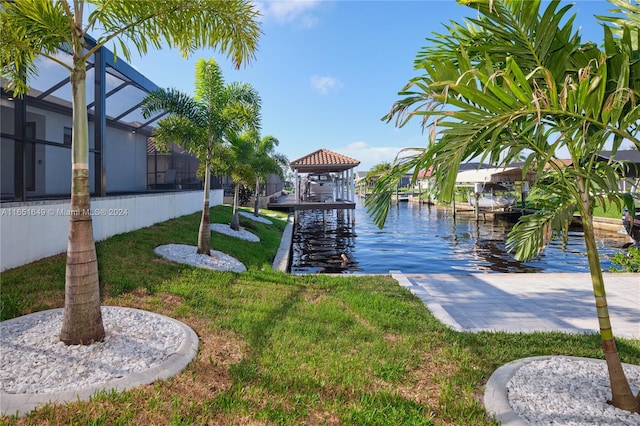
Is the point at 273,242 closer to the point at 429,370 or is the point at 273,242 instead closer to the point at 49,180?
the point at 49,180

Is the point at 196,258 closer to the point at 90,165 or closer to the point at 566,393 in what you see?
the point at 90,165

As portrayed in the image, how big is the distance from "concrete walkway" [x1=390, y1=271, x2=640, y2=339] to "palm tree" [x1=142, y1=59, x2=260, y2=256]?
6.35 meters

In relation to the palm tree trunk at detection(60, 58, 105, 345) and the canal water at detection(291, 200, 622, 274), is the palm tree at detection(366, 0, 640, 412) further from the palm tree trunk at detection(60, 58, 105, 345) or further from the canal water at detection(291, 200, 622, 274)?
the canal water at detection(291, 200, 622, 274)

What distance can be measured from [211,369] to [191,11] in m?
4.53

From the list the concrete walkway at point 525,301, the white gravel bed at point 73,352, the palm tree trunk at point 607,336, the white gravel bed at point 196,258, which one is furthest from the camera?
the white gravel bed at point 196,258

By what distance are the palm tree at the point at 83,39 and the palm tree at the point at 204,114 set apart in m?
4.66

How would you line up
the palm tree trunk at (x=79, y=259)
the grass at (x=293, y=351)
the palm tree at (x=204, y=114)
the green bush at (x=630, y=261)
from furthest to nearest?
the green bush at (x=630, y=261) < the palm tree at (x=204, y=114) < the palm tree trunk at (x=79, y=259) < the grass at (x=293, y=351)

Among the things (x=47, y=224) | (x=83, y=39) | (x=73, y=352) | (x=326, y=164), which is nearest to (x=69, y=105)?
(x=47, y=224)

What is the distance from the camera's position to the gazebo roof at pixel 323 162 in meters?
22.2

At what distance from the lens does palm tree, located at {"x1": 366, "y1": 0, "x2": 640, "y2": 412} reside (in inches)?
95.7

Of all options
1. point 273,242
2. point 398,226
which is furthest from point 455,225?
point 273,242

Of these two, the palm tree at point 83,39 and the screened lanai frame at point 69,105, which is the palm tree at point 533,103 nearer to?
the palm tree at point 83,39

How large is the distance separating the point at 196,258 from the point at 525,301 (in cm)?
775

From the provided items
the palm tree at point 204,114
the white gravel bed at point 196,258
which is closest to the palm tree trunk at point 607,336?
the white gravel bed at point 196,258
